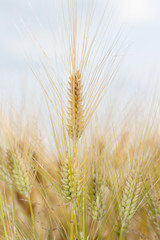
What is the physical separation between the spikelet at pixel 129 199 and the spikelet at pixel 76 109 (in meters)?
0.24

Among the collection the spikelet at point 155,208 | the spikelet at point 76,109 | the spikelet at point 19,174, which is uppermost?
the spikelet at point 76,109

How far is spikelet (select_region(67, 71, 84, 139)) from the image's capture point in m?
0.82

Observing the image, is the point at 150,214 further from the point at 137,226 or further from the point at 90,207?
the point at 90,207

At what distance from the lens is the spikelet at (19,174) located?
972mm

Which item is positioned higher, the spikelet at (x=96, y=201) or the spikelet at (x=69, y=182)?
the spikelet at (x=69, y=182)

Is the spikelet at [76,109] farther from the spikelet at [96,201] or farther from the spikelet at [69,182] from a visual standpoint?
the spikelet at [96,201]

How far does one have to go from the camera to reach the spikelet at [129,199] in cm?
91

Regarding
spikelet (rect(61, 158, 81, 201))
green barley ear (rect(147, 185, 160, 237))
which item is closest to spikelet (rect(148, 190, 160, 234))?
green barley ear (rect(147, 185, 160, 237))

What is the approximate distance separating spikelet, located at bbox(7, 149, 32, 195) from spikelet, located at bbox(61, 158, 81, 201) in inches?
7.8

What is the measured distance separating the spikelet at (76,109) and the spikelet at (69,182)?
84mm

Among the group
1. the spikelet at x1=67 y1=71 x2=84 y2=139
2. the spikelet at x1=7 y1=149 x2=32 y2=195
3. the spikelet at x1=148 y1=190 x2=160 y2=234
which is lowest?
the spikelet at x1=148 y1=190 x2=160 y2=234

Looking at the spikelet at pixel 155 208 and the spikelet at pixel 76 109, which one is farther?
the spikelet at pixel 155 208

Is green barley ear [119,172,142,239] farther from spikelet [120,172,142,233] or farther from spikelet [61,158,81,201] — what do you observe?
spikelet [61,158,81,201]

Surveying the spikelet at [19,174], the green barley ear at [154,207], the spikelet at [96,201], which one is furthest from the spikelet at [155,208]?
the spikelet at [19,174]
